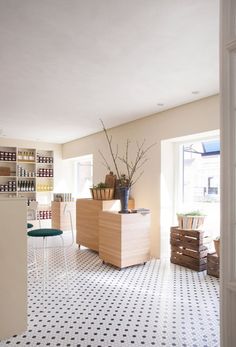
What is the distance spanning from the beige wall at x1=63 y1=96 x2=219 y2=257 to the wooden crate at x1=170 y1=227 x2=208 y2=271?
368 millimetres

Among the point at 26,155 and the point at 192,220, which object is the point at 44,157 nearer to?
the point at 26,155

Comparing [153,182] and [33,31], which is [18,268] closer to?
[33,31]


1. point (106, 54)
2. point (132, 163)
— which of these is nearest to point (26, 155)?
point (132, 163)

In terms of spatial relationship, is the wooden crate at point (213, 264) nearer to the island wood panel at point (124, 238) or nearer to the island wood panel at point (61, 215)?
the island wood panel at point (124, 238)

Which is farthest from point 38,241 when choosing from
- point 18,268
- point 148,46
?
point 148,46

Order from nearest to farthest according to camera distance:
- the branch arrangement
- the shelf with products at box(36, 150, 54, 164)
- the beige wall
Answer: the beige wall, the branch arrangement, the shelf with products at box(36, 150, 54, 164)

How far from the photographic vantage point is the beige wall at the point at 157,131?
3.68 meters

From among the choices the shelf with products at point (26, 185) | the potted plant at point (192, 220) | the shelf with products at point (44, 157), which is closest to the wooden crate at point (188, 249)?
the potted plant at point (192, 220)

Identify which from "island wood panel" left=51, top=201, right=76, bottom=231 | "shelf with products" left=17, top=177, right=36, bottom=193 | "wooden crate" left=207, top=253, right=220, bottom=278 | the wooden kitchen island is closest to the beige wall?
the wooden kitchen island

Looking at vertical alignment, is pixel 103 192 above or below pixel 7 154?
below

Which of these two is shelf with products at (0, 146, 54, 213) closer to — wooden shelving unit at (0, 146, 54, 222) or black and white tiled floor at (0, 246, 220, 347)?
wooden shelving unit at (0, 146, 54, 222)

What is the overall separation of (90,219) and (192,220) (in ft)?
5.76

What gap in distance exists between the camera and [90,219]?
477cm

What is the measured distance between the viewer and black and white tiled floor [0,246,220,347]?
84.8 inches
